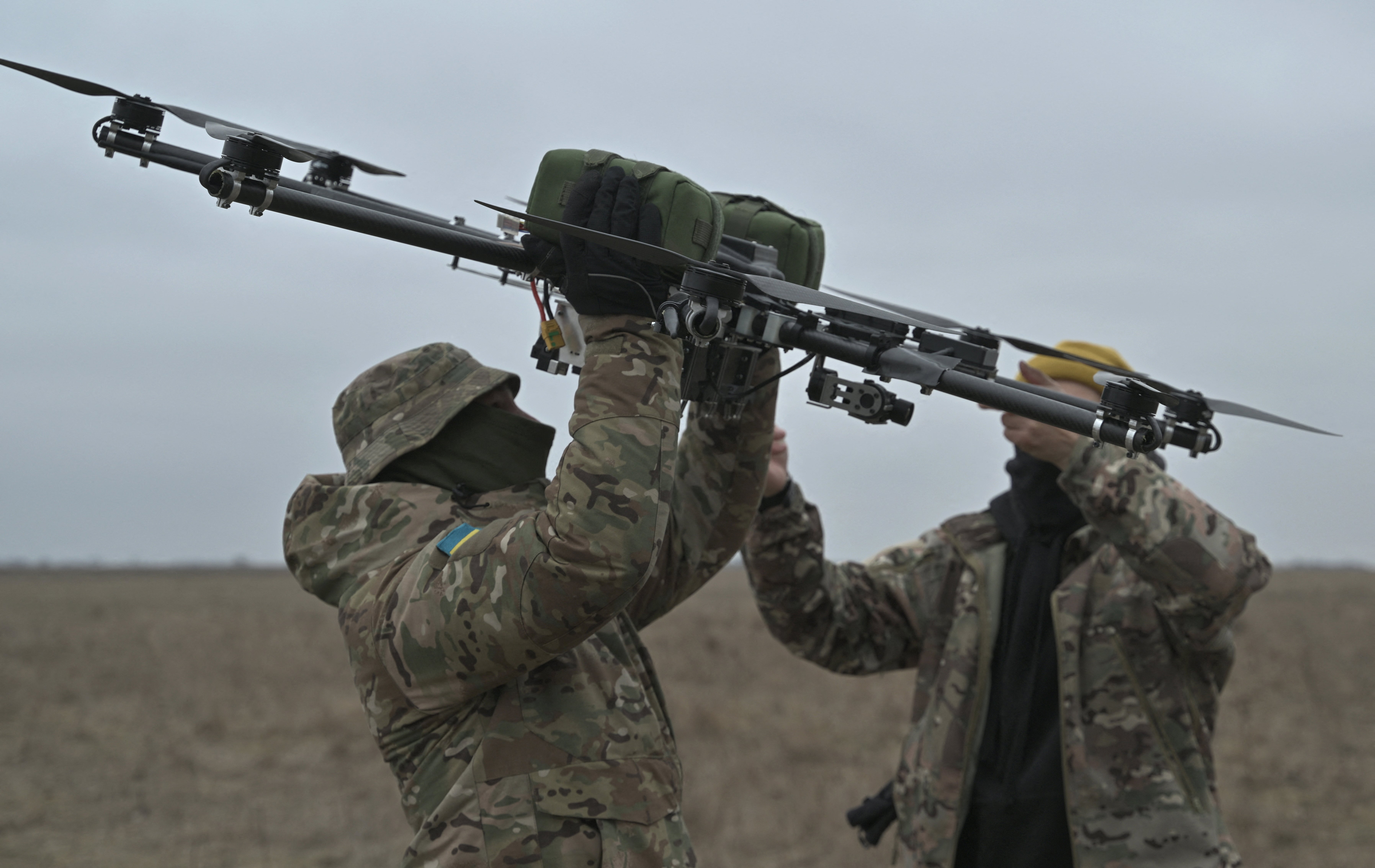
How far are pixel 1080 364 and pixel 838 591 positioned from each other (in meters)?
1.38

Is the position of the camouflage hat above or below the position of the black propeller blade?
below

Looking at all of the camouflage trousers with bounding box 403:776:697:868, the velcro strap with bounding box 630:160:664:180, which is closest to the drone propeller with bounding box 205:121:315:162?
the velcro strap with bounding box 630:160:664:180

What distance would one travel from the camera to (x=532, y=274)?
3051 millimetres

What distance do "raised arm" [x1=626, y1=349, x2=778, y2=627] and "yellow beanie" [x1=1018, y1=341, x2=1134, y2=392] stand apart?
158 centimetres

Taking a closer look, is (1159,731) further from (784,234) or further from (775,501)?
(784,234)

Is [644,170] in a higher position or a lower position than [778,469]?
higher

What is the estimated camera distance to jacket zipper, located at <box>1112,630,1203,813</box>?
4.21 m

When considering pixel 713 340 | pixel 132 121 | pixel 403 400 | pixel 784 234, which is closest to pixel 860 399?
pixel 713 340

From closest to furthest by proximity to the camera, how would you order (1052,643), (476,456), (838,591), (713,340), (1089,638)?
(713,340), (476,456), (1089,638), (1052,643), (838,591)

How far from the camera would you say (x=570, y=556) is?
2.62m

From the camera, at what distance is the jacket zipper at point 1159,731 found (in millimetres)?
4211

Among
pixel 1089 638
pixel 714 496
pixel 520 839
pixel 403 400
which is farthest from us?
pixel 1089 638

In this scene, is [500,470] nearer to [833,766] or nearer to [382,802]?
[382,802]

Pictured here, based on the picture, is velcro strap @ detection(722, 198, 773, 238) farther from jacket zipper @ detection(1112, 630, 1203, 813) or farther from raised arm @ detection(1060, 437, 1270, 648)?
jacket zipper @ detection(1112, 630, 1203, 813)
